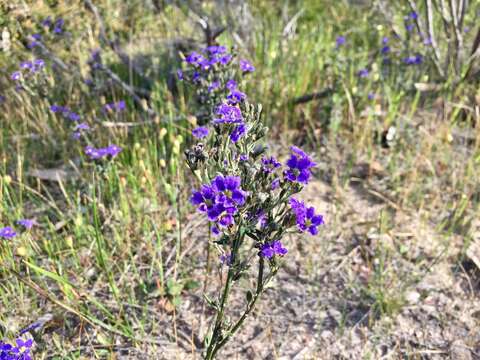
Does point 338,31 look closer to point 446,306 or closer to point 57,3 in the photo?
point 57,3

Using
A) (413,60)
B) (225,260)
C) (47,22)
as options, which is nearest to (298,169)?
(225,260)

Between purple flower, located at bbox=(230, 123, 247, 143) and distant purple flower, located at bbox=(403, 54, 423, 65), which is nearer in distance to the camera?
purple flower, located at bbox=(230, 123, 247, 143)

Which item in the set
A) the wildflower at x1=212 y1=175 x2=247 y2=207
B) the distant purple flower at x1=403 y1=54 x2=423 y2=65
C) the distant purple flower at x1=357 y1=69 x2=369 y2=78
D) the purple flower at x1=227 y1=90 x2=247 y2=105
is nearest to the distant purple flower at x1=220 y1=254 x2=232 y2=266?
the wildflower at x1=212 y1=175 x2=247 y2=207

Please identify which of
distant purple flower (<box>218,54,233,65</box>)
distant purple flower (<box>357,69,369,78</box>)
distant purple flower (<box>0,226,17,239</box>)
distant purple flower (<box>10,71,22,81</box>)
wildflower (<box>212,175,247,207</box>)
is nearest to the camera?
wildflower (<box>212,175,247,207</box>)

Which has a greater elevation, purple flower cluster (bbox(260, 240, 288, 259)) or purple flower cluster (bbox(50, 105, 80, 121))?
purple flower cluster (bbox(260, 240, 288, 259))

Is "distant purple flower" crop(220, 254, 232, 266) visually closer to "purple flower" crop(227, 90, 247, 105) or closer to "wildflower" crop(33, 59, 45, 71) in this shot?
"purple flower" crop(227, 90, 247, 105)

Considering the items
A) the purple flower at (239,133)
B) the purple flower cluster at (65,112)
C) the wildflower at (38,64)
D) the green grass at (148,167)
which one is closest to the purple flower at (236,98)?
the purple flower at (239,133)

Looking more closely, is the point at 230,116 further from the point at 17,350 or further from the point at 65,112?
the point at 65,112

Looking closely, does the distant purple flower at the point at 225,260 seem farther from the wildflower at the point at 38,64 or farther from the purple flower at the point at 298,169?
the wildflower at the point at 38,64
